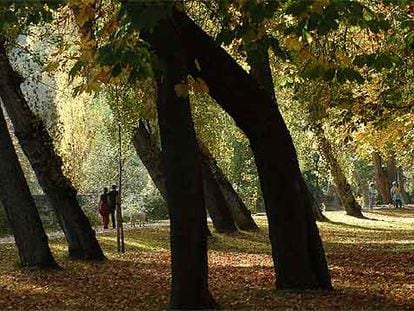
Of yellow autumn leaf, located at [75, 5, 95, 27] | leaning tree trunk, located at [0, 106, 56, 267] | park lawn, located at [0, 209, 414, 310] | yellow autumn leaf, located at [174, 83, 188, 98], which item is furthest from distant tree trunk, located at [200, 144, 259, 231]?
yellow autumn leaf, located at [75, 5, 95, 27]

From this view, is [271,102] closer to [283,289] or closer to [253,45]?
[253,45]

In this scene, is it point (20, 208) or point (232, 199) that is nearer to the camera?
point (20, 208)

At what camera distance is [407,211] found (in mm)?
41062

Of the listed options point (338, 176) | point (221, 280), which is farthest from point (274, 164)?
point (338, 176)

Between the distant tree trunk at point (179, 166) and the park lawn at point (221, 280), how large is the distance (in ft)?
4.06

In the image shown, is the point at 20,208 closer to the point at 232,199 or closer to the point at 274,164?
the point at 274,164

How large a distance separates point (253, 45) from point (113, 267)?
25.1 feet

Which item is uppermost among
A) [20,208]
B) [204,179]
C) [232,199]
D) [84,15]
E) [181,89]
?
[84,15]

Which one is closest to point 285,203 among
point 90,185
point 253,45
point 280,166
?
point 280,166

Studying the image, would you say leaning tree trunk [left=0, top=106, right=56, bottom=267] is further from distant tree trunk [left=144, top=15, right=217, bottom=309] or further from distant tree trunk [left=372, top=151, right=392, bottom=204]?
distant tree trunk [left=372, top=151, right=392, bottom=204]

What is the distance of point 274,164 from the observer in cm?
901

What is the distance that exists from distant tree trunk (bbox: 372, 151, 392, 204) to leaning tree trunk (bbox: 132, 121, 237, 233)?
22794 millimetres

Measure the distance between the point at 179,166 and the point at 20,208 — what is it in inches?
251

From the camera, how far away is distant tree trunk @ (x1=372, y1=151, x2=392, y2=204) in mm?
44125
